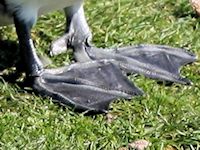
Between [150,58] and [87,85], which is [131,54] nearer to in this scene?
[150,58]

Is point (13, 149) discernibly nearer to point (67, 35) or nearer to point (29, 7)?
point (29, 7)

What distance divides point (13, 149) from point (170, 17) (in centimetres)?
149

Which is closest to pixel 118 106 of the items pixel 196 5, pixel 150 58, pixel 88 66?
pixel 88 66

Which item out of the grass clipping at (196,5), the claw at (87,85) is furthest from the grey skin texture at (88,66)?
the grass clipping at (196,5)

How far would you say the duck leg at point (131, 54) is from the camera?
351cm

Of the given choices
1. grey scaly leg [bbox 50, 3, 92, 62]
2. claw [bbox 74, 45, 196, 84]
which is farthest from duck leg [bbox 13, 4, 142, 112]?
grey scaly leg [bbox 50, 3, 92, 62]

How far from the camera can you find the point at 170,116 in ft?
10.4

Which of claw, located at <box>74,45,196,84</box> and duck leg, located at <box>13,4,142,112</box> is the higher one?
duck leg, located at <box>13,4,142,112</box>

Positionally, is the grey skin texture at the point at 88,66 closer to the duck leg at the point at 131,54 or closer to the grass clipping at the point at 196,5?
the duck leg at the point at 131,54

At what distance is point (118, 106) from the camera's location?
3254 mm

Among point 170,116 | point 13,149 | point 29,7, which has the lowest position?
point 170,116

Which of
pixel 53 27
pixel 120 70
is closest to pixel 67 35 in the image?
pixel 53 27

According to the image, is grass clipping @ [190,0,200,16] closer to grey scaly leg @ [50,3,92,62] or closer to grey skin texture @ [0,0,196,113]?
grey skin texture @ [0,0,196,113]

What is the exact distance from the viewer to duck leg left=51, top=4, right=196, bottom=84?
351cm
